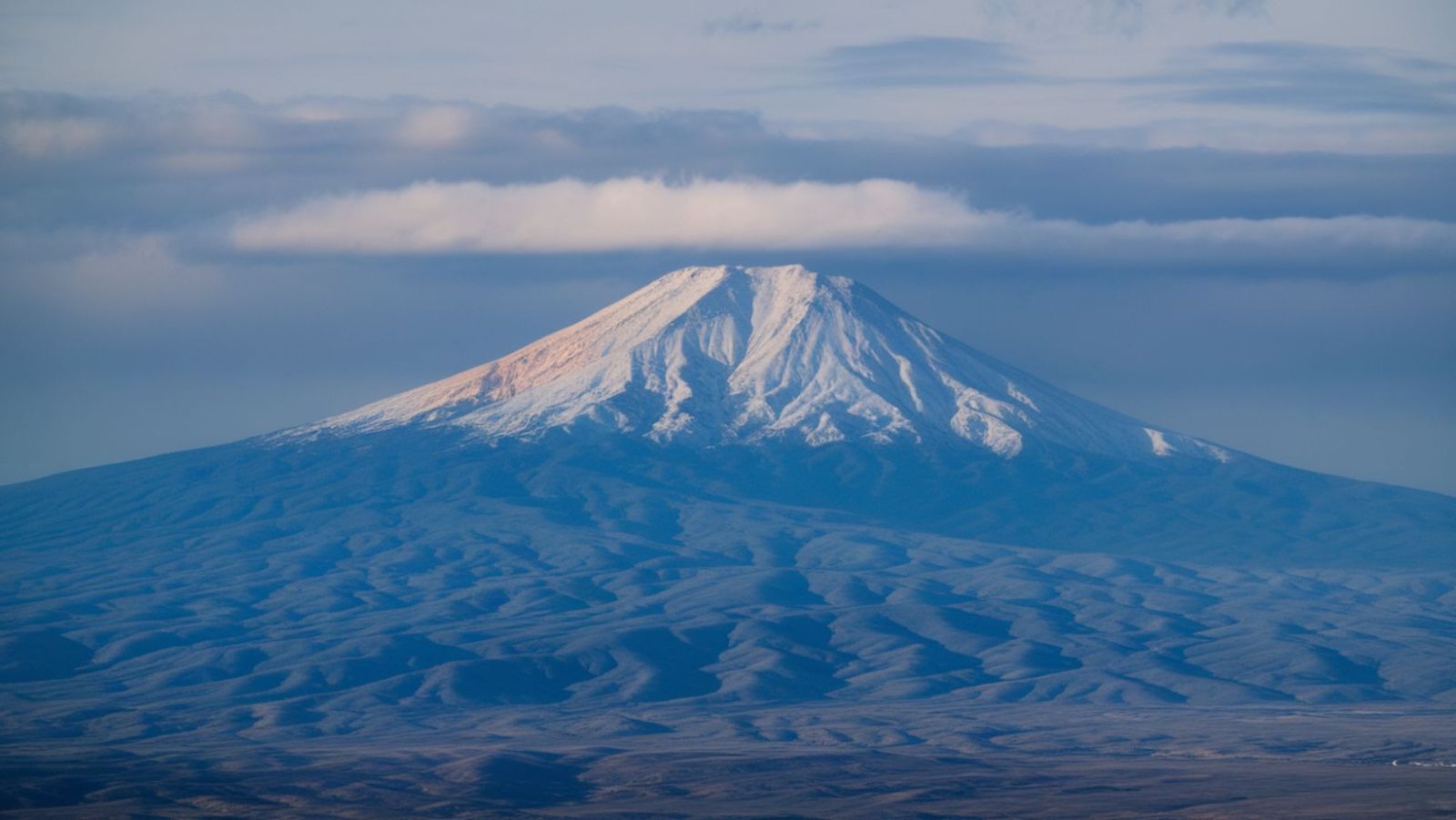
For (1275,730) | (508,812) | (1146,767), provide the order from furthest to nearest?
1. (1275,730)
2. (1146,767)
3. (508,812)

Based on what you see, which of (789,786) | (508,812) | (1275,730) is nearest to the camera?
(508,812)

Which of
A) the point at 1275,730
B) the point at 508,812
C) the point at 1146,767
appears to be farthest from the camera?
the point at 1275,730

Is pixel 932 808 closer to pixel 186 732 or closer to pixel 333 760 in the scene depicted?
pixel 333 760

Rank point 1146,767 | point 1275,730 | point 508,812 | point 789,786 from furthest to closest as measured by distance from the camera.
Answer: point 1275,730, point 1146,767, point 789,786, point 508,812

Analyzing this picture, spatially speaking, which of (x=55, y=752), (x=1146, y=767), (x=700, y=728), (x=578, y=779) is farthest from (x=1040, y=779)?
(x=55, y=752)

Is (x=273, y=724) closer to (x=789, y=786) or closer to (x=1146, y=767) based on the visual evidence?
(x=789, y=786)

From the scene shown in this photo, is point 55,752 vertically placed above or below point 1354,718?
above

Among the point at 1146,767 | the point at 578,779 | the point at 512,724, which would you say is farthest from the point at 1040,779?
the point at 512,724

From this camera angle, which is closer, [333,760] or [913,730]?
[333,760]

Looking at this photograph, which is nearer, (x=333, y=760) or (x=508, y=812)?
(x=508, y=812)
